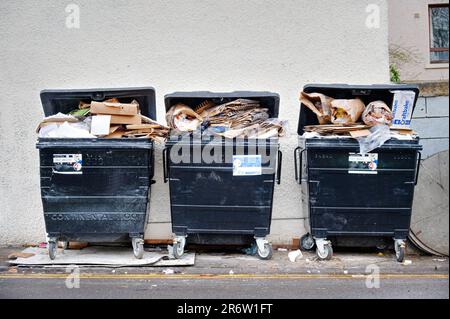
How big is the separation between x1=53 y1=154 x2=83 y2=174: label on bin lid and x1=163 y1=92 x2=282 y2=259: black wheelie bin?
859 mm

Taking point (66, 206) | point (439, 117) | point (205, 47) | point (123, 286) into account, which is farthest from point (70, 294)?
point (439, 117)

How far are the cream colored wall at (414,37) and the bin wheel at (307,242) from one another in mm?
2949

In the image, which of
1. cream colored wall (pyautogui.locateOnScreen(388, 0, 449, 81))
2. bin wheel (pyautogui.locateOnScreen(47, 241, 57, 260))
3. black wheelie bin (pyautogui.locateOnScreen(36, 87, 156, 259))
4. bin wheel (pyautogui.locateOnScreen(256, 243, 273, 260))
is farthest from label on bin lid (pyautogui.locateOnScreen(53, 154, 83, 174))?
cream colored wall (pyautogui.locateOnScreen(388, 0, 449, 81))

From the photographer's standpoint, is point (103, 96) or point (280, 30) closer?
point (103, 96)

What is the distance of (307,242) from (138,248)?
1.84 m

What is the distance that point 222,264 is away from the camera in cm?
554

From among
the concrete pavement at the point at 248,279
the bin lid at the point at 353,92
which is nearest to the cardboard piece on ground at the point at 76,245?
the concrete pavement at the point at 248,279

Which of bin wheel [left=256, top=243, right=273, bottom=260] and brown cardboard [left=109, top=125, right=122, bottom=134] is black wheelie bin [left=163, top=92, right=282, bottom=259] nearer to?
bin wheel [left=256, top=243, right=273, bottom=260]

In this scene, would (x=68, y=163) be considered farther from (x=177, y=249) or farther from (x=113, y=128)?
(x=177, y=249)

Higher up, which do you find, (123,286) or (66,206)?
(66,206)

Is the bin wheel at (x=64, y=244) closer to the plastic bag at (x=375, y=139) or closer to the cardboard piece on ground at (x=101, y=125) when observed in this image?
the cardboard piece on ground at (x=101, y=125)

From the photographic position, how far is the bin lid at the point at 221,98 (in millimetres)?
5363

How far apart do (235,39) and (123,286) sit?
310 centimetres

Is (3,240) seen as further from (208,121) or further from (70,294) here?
(208,121)
